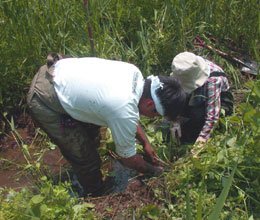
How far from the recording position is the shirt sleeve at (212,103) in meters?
2.45

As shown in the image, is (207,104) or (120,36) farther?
(120,36)

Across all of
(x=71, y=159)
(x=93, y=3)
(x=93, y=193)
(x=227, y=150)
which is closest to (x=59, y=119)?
(x=71, y=159)

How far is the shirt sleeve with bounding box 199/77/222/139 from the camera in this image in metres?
2.45

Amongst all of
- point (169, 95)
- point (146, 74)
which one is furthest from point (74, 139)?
point (146, 74)

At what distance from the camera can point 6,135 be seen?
3051 mm

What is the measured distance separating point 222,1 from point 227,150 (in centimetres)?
214

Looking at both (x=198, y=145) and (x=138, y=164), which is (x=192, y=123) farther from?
(x=138, y=164)

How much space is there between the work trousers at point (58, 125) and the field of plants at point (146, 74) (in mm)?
272

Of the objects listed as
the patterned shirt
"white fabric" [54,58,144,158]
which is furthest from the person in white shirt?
the patterned shirt

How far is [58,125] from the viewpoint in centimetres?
206

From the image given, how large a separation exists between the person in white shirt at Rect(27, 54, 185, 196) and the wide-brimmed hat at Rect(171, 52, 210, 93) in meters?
0.53

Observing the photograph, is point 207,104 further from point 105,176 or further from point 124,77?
point 105,176

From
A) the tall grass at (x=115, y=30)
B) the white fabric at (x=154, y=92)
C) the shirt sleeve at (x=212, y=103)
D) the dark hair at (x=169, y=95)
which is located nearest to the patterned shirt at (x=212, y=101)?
the shirt sleeve at (x=212, y=103)

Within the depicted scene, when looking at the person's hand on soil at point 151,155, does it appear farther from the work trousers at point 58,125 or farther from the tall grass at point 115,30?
the tall grass at point 115,30
